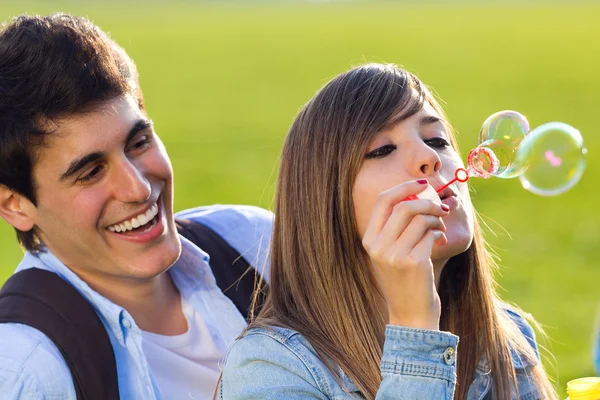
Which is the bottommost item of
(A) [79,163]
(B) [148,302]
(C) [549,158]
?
(B) [148,302]

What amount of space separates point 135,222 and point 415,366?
4.27 ft

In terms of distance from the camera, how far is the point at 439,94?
13.6 metres

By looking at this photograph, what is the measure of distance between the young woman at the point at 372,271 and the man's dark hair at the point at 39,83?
776 millimetres

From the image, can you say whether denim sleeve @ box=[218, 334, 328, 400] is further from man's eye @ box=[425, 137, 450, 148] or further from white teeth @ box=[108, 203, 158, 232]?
white teeth @ box=[108, 203, 158, 232]

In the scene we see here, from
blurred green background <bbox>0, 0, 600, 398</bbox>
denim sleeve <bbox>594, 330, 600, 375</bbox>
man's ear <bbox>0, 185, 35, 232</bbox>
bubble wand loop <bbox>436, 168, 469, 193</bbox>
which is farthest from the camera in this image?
blurred green background <bbox>0, 0, 600, 398</bbox>

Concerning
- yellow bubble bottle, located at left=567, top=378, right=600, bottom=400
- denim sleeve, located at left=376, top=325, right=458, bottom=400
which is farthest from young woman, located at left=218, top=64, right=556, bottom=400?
yellow bubble bottle, located at left=567, top=378, right=600, bottom=400

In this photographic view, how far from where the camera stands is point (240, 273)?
12.4ft

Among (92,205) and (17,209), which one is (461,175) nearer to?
(92,205)

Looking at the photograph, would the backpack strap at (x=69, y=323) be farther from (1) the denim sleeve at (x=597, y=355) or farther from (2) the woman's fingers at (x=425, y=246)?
(1) the denim sleeve at (x=597, y=355)

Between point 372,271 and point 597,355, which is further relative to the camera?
point 597,355

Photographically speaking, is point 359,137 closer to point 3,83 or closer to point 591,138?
point 3,83

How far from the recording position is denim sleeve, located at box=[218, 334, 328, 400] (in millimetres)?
2602

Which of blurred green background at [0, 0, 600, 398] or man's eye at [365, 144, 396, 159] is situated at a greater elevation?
man's eye at [365, 144, 396, 159]

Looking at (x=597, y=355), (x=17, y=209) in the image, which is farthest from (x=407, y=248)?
(x=17, y=209)
